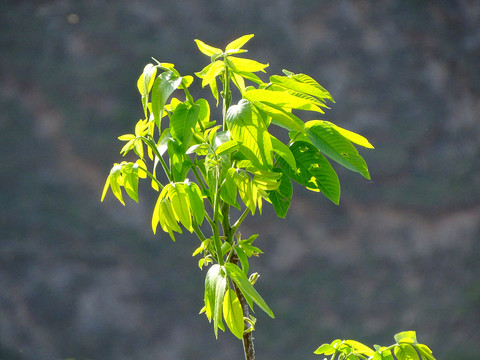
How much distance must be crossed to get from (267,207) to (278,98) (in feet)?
4.98

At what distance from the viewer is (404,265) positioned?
2.24 metres

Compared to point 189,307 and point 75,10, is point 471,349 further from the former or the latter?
point 75,10

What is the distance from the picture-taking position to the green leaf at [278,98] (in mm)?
590

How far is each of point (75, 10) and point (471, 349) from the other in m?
2.00

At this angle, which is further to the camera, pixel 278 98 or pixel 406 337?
pixel 406 337

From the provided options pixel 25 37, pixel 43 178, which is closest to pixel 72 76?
pixel 25 37

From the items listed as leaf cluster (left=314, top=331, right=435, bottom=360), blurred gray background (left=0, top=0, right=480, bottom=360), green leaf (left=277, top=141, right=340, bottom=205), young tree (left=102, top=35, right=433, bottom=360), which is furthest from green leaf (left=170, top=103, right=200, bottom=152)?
blurred gray background (left=0, top=0, right=480, bottom=360)

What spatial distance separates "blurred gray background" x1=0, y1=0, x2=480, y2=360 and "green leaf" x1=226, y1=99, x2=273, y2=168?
4.80 ft

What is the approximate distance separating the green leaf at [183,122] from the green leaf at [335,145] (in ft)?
0.44

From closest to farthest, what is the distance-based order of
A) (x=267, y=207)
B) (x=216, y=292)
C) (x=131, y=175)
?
(x=216, y=292) → (x=131, y=175) → (x=267, y=207)

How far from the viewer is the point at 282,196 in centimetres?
72

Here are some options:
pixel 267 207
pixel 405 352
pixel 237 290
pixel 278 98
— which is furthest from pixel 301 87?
pixel 267 207

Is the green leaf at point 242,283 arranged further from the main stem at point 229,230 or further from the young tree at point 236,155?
the main stem at point 229,230

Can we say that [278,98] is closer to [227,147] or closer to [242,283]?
[227,147]
